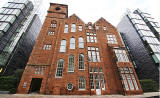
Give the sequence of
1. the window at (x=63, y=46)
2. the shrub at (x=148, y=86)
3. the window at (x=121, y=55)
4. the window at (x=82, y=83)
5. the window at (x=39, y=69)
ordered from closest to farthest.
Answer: the window at (x=82, y=83), the window at (x=39, y=69), the shrub at (x=148, y=86), the window at (x=121, y=55), the window at (x=63, y=46)

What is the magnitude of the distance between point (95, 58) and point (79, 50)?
4.18 meters

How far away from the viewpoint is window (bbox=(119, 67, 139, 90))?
13.4 meters

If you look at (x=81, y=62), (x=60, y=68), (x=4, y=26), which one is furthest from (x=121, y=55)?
(x=4, y=26)

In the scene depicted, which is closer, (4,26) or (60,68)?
(60,68)

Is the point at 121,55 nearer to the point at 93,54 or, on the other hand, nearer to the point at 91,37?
the point at 93,54

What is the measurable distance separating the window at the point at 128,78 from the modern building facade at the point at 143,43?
30.0ft

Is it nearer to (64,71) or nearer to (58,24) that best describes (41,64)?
(64,71)

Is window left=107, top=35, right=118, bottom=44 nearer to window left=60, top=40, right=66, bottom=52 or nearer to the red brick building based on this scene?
the red brick building

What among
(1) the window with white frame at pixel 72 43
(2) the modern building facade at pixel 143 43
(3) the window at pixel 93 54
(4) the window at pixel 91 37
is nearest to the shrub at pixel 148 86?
(2) the modern building facade at pixel 143 43

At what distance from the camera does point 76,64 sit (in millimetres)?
14695

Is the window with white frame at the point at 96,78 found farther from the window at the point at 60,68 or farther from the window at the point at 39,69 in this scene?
the window at the point at 39,69

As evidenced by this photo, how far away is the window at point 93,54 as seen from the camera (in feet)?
53.4

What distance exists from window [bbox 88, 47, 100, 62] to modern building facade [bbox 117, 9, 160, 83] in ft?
51.8

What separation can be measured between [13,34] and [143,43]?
39997 mm
